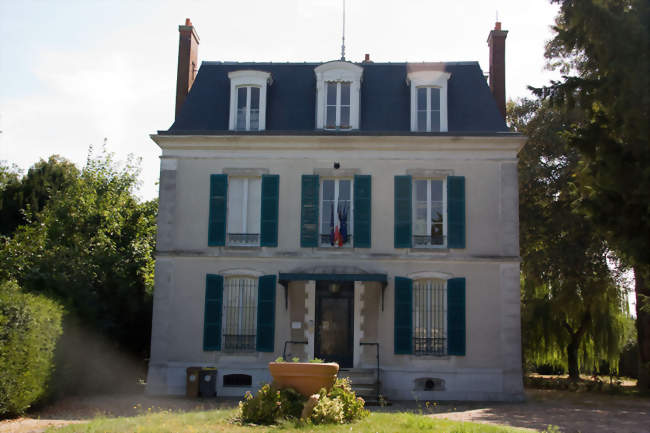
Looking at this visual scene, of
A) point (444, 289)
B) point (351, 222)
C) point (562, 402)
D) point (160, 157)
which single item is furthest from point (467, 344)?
point (160, 157)

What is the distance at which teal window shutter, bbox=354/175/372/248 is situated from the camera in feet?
52.4

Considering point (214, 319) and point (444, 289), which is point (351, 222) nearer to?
point (444, 289)

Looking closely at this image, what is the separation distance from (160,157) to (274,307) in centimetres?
476

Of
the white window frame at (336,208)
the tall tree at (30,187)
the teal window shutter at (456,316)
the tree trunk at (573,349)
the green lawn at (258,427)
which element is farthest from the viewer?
the tall tree at (30,187)

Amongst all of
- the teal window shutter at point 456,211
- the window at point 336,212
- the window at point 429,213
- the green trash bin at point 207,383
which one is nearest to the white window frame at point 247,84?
the window at point 336,212

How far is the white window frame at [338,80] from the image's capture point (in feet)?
54.7

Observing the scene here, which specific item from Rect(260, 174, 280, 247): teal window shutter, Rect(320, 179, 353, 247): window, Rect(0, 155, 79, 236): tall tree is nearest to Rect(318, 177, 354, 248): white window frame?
Rect(320, 179, 353, 247): window

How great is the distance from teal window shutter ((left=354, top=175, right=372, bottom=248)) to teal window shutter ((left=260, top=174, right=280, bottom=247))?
1.96 m

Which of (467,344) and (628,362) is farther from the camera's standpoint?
(628,362)

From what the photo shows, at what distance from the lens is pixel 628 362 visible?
84.1 feet

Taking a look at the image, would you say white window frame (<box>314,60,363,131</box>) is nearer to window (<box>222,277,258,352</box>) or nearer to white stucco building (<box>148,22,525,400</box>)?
white stucco building (<box>148,22,525,400</box>)

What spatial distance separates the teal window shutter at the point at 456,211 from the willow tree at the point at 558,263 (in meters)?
3.76

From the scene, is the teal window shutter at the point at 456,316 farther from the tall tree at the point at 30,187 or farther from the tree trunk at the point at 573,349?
the tall tree at the point at 30,187

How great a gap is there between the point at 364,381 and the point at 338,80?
7.53 meters
